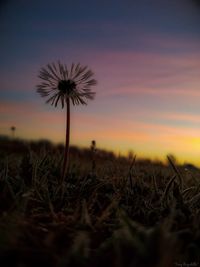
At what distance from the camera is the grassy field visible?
5.32 ft

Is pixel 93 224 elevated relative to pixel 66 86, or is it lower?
lower

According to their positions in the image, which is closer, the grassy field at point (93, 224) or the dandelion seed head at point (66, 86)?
the grassy field at point (93, 224)

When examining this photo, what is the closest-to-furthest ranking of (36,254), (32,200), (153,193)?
(36,254) → (32,200) → (153,193)

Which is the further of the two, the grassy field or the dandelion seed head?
the dandelion seed head

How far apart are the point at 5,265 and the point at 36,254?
16 centimetres

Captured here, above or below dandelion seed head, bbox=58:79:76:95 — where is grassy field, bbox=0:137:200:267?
below

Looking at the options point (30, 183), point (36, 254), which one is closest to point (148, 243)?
point (36, 254)

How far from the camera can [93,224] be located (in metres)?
2.38

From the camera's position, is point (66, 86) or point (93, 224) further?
point (66, 86)

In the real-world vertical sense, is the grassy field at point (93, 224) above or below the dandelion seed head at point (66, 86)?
below

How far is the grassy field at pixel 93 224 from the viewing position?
5.32 ft

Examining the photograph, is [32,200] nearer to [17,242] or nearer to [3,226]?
[3,226]

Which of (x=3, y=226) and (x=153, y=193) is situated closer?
(x=3, y=226)

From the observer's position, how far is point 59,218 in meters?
2.36
